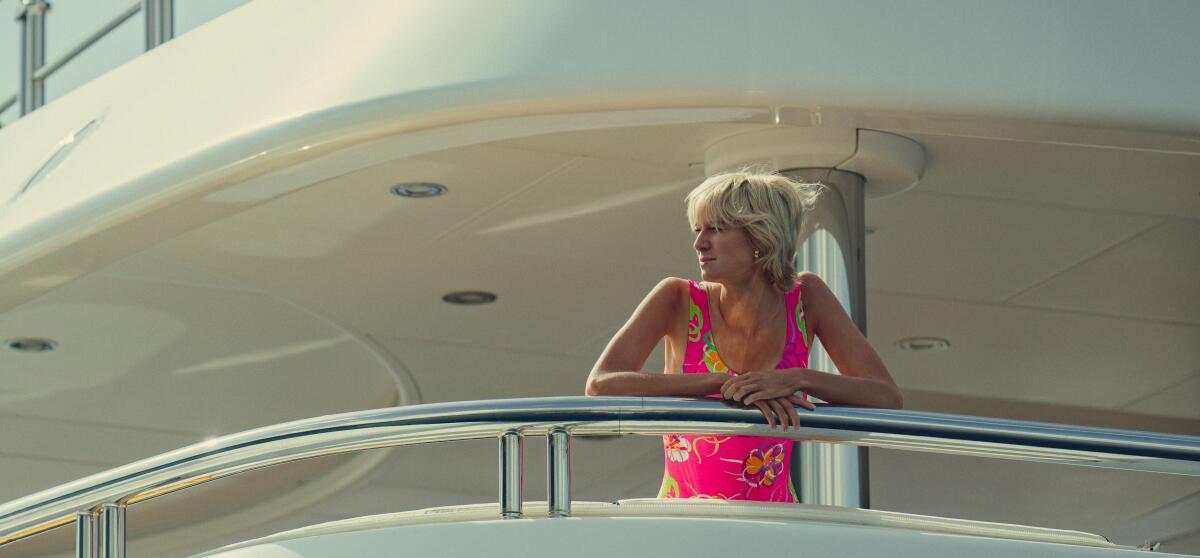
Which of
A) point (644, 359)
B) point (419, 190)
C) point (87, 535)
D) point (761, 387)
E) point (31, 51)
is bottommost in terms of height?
point (87, 535)

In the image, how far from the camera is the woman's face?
5.62 meters

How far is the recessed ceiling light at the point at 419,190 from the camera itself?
9.23 metres

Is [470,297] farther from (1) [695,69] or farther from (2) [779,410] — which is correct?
(2) [779,410]

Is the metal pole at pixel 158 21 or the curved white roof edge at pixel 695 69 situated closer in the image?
the curved white roof edge at pixel 695 69

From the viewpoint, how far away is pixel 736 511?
5.30 meters

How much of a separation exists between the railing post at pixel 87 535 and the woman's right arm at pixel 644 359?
5.11ft

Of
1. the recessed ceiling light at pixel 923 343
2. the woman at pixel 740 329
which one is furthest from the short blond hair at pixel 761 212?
the recessed ceiling light at pixel 923 343

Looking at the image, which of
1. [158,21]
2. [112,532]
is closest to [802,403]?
[112,532]

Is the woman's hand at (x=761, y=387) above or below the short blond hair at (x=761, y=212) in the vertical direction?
below

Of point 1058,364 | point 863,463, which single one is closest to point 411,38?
point 863,463

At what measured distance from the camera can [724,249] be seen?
221 inches

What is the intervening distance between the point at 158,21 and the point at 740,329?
16.2 feet

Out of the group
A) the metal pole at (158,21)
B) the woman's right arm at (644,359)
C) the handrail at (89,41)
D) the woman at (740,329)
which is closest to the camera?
the woman's right arm at (644,359)

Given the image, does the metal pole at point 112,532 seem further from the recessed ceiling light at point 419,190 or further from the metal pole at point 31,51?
the metal pole at point 31,51
